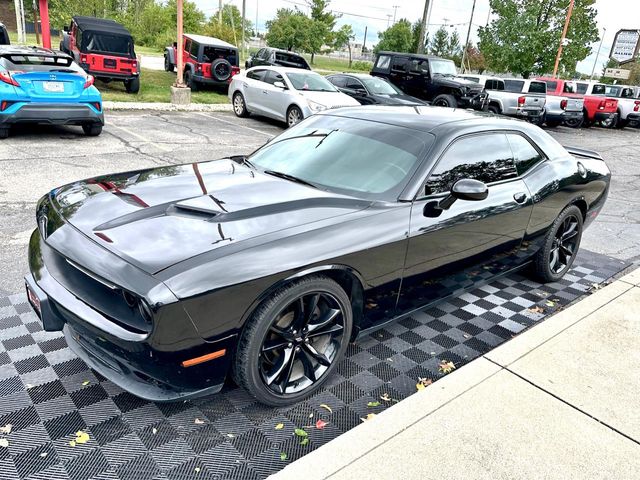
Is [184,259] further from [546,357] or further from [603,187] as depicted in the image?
[603,187]

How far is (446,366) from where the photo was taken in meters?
3.31

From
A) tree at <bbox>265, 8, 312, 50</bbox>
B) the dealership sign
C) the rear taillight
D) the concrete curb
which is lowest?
the concrete curb

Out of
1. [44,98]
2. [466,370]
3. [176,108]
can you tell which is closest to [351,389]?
[466,370]

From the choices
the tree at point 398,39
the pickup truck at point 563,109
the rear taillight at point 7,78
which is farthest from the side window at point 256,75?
the tree at point 398,39

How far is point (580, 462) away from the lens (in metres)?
2.43

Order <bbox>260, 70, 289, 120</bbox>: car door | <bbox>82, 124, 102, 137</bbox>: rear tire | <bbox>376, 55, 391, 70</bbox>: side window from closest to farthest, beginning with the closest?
<bbox>82, 124, 102, 137</bbox>: rear tire
<bbox>260, 70, 289, 120</bbox>: car door
<bbox>376, 55, 391, 70</bbox>: side window

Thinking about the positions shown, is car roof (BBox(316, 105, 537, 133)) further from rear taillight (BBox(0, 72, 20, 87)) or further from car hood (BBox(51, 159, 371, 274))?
rear taillight (BBox(0, 72, 20, 87))

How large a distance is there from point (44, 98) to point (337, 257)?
7209mm

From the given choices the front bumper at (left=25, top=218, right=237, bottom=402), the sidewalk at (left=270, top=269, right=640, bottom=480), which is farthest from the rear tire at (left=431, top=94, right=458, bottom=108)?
the front bumper at (left=25, top=218, right=237, bottom=402)

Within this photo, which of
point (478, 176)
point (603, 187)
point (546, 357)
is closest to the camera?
point (546, 357)

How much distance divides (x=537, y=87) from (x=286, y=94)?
1092 centimetres

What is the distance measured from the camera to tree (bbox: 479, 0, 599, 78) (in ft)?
90.6

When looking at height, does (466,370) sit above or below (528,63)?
below

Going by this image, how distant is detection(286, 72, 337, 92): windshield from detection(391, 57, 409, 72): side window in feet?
19.0
